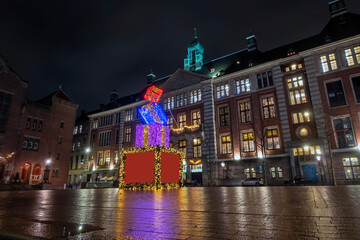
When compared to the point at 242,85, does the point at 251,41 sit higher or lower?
higher

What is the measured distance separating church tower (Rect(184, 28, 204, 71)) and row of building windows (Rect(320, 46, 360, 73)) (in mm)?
23354

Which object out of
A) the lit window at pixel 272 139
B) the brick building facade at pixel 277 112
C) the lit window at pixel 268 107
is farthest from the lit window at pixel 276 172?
the lit window at pixel 268 107

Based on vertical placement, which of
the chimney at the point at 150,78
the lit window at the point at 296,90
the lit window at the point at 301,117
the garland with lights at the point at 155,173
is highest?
the chimney at the point at 150,78

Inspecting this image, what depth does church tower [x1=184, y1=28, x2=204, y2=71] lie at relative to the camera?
4638cm

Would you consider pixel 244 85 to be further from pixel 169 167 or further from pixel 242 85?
pixel 169 167

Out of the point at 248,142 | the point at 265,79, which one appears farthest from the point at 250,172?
the point at 265,79

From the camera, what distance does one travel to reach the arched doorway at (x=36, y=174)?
118 ft

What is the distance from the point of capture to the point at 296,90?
93.9 feet

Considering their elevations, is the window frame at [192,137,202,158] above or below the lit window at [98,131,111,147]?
below

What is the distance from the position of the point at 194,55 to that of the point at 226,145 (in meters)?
23.7

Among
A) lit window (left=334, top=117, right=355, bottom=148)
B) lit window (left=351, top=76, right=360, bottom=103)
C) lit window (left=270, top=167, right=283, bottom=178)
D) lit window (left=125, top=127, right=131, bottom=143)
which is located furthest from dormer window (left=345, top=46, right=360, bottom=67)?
lit window (left=125, top=127, right=131, bottom=143)

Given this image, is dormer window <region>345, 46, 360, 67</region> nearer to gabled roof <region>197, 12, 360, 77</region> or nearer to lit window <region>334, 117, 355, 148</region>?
gabled roof <region>197, 12, 360, 77</region>

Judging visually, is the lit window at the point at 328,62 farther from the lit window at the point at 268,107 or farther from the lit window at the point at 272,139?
the lit window at the point at 272,139

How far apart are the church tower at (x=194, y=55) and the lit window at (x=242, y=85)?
1470cm
